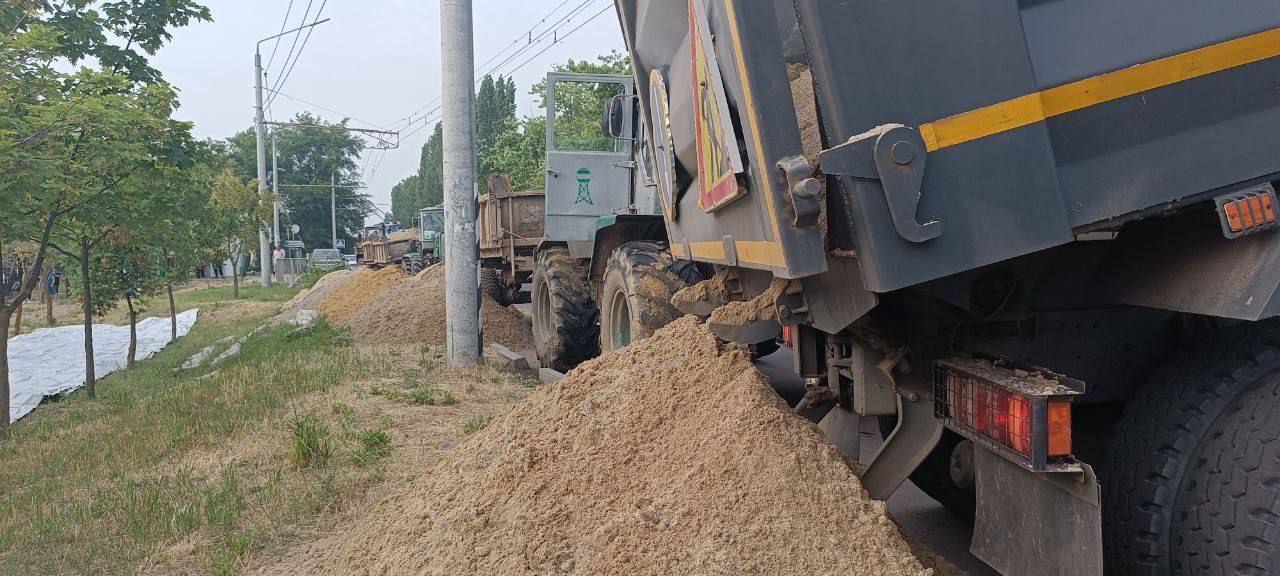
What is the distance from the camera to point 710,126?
3.14 meters

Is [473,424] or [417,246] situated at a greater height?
[417,246]

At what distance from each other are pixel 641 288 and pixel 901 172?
335 centimetres

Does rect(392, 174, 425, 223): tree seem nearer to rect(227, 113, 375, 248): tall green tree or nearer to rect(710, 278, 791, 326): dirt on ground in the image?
rect(227, 113, 375, 248): tall green tree

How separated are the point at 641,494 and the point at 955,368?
1.17 metres

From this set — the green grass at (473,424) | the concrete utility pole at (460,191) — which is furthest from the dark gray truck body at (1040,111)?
the concrete utility pole at (460,191)

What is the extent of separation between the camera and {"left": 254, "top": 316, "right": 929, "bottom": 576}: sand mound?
265cm

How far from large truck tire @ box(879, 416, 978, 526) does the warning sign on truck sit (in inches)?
43.6

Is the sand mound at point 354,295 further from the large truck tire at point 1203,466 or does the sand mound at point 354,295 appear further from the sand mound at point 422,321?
the large truck tire at point 1203,466

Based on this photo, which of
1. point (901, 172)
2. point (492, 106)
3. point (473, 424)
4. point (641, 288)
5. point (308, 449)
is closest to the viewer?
point (901, 172)

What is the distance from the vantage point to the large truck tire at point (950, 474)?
314cm

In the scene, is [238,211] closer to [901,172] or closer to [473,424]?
[473,424]

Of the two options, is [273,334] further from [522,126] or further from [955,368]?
[522,126]

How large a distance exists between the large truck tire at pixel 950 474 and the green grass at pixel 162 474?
3.13 meters

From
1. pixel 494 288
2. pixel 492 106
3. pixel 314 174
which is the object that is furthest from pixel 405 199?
pixel 494 288
